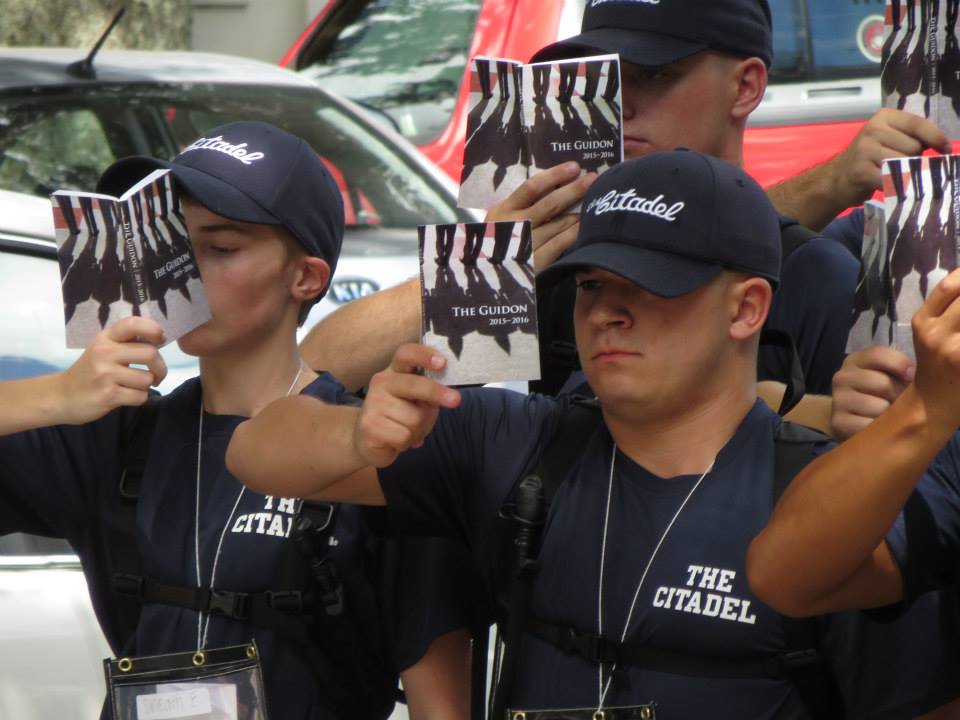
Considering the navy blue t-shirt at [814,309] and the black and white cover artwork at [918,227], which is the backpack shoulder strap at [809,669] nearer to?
the black and white cover artwork at [918,227]

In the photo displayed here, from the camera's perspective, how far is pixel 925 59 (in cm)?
305

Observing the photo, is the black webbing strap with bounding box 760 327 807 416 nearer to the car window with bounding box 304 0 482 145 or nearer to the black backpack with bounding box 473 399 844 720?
the black backpack with bounding box 473 399 844 720

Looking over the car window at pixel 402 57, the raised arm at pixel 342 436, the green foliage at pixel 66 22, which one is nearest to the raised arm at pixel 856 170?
the raised arm at pixel 342 436

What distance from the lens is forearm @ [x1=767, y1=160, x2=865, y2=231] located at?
3.42 m

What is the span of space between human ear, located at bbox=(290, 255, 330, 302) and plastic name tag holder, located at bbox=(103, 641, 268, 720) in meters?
0.69

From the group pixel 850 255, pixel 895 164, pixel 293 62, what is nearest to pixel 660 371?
pixel 895 164

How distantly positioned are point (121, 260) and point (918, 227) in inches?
50.3

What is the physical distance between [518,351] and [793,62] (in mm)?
5315

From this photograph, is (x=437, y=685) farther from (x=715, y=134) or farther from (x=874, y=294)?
(x=715, y=134)

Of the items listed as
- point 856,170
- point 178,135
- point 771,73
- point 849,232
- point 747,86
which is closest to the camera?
point 856,170

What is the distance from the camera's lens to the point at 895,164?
2.61m

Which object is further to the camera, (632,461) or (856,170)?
(856,170)

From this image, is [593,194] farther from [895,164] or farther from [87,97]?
[87,97]

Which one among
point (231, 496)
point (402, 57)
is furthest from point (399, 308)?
point (402, 57)
